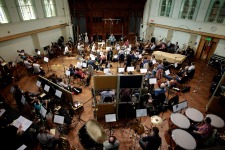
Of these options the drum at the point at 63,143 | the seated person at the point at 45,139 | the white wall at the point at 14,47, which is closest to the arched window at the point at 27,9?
the white wall at the point at 14,47

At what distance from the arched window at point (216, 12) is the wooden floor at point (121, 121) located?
4129 millimetres

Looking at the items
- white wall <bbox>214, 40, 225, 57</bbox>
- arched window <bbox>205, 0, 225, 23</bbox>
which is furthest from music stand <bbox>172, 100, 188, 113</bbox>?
arched window <bbox>205, 0, 225, 23</bbox>

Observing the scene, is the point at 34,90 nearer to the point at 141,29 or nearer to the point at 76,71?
the point at 76,71

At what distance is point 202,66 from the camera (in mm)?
14133

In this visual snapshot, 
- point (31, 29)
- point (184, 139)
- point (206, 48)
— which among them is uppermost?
point (31, 29)

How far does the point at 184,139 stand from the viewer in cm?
578

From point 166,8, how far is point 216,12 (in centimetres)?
540

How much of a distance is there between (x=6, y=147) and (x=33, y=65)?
273 inches

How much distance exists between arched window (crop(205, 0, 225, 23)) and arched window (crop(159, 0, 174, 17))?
414 centimetres

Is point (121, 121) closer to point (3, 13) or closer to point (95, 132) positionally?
point (95, 132)

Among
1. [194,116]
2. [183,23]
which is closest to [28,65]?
[194,116]

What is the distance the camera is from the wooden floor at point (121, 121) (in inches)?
271

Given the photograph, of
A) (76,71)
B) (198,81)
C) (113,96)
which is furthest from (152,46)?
(113,96)

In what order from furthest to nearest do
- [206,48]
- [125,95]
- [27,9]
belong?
1. [206,48]
2. [27,9]
3. [125,95]
